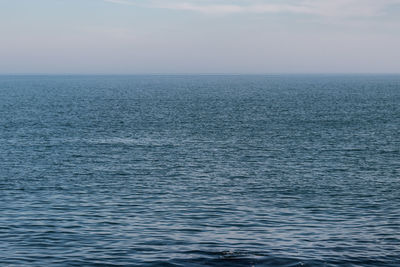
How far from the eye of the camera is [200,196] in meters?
56.5

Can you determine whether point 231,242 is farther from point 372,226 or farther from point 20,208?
point 20,208

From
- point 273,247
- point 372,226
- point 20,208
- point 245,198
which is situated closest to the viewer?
point 273,247

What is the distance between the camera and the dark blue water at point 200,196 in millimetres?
39656

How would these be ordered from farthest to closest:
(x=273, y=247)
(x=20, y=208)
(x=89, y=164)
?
(x=89, y=164)
(x=20, y=208)
(x=273, y=247)

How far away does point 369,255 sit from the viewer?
128 ft

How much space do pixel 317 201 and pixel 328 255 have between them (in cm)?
1548

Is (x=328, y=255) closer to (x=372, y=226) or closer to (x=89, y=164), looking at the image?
(x=372, y=226)

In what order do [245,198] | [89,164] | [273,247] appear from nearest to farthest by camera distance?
[273,247] → [245,198] → [89,164]

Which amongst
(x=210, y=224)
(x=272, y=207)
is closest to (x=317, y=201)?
(x=272, y=207)

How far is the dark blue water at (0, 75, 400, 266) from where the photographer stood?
130 ft

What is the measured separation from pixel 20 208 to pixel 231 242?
68.4ft

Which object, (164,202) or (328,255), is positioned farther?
(164,202)

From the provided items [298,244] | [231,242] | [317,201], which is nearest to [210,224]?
[231,242]

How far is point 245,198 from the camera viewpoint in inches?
2190
